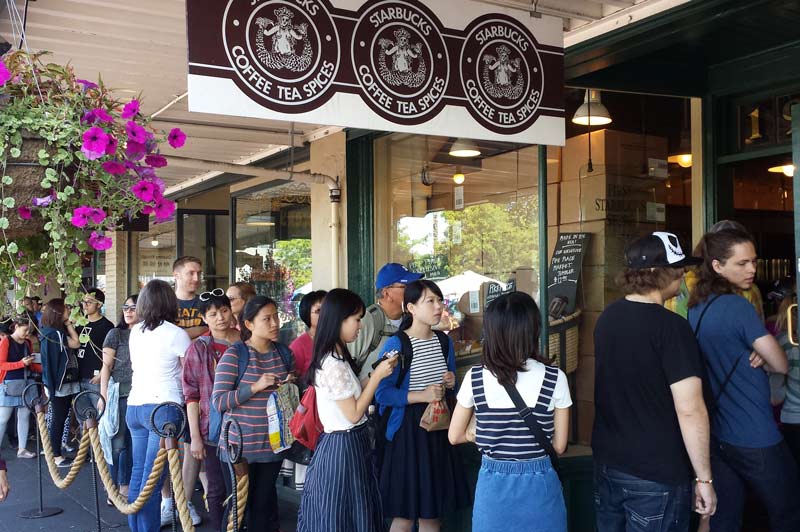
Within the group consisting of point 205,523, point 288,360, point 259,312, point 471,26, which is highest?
point 471,26

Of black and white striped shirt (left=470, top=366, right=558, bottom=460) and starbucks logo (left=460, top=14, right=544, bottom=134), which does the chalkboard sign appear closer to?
starbucks logo (left=460, top=14, right=544, bottom=134)

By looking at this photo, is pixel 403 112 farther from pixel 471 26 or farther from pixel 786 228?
pixel 786 228

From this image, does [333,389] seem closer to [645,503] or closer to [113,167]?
[645,503]

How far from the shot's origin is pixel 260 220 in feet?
31.1

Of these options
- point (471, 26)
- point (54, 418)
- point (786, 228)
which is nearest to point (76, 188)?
point (471, 26)

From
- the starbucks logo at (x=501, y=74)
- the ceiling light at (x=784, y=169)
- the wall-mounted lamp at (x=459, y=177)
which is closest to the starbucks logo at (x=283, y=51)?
the starbucks logo at (x=501, y=74)

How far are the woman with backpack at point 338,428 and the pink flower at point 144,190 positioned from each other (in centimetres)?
139

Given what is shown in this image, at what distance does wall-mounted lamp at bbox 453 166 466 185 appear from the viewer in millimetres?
6424

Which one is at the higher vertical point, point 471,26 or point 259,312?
point 471,26

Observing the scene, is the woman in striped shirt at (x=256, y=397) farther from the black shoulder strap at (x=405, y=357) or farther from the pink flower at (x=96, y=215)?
the pink flower at (x=96, y=215)

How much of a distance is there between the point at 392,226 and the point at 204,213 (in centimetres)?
584

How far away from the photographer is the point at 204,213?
12000 mm

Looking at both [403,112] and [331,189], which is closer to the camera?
[403,112]

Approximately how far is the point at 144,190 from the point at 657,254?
2011 mm
